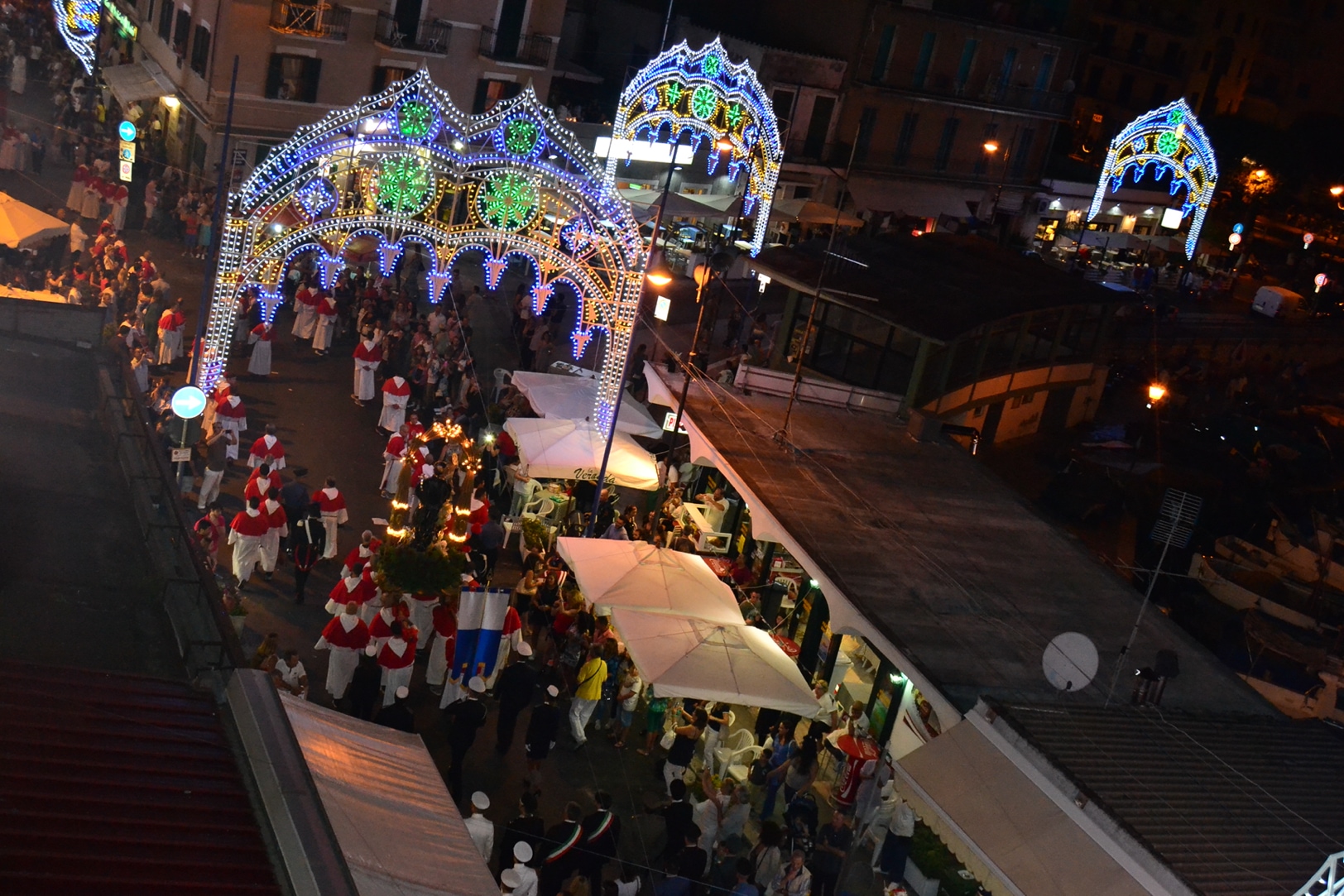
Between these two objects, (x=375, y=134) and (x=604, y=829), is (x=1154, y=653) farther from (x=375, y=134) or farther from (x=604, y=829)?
(x=375, y=134)

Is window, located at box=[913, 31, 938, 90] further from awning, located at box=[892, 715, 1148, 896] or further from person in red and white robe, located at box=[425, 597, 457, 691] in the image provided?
awning, located at box=[892, 715, 1148, 896]

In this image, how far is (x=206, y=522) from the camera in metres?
15.2

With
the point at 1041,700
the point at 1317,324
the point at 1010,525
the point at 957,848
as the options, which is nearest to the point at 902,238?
the point at 1010,525

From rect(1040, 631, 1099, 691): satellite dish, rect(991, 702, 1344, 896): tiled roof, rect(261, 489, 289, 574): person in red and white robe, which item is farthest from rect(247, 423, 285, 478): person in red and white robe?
rect(991, 702, 1344, 896): tiled roof

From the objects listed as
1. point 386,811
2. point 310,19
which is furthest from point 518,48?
point 386,811

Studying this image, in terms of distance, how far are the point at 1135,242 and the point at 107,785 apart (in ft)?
150

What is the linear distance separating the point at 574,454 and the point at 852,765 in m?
6.52

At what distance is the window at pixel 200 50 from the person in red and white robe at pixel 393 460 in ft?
49.2

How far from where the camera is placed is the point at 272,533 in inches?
626

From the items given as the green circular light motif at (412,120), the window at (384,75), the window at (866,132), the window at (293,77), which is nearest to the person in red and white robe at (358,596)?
the green circular light motif at (412,120)

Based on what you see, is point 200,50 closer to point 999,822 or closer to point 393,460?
point 393,460

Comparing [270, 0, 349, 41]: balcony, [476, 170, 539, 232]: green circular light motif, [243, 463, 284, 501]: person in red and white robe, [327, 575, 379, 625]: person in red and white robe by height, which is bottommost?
[327, 575, 379, 625]: person in red and white robe

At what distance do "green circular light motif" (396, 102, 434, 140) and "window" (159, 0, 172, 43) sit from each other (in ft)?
54.2

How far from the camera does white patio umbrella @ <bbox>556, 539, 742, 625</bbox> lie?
15.0 metres
